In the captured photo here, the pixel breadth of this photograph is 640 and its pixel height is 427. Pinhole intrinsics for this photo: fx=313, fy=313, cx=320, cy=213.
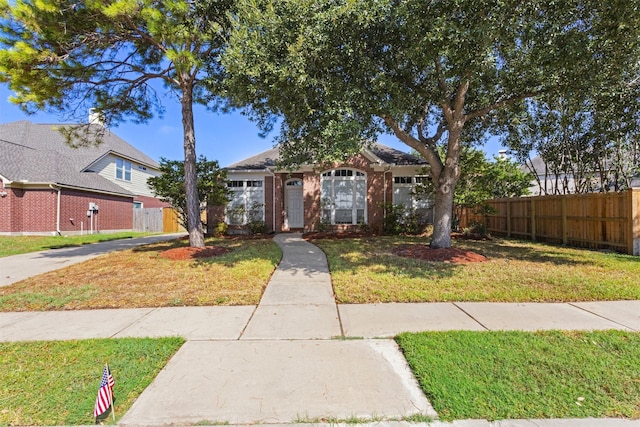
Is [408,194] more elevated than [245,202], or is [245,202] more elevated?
[408,194]

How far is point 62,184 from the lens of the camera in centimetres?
1650

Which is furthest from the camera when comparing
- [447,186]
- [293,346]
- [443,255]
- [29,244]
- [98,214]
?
[98,214]

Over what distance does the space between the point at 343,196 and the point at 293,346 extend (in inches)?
473

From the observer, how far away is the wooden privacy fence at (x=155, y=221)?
75.3ft

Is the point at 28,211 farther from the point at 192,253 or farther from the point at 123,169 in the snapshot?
the point at 192,253

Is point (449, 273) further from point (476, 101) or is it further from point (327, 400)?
point (476, 101)

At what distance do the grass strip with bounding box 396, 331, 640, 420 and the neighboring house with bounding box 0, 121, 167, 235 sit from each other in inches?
519

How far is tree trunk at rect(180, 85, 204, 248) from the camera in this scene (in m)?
10.0

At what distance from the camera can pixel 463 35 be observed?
5.56m

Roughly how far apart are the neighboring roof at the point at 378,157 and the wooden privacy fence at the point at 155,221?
9237 mm

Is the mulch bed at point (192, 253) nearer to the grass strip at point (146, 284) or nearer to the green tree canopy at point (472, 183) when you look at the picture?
the grass strip at point (146, 284)

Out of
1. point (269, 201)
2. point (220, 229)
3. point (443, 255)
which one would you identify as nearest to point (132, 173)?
point (220, 229)

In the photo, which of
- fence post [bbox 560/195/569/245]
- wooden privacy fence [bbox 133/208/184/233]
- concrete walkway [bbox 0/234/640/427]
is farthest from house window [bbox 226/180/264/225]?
fence post [bbox 560/195/569/245]

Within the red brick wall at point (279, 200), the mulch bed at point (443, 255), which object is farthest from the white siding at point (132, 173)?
the mulch bed at point (443, 255)
